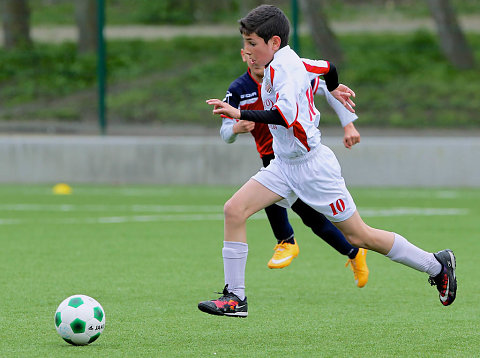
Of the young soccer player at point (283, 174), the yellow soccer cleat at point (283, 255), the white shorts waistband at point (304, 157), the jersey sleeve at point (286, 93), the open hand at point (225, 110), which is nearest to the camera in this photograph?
the open hand at point (225, 110)

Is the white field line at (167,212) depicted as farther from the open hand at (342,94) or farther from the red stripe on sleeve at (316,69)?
the red stripe on sleeve at (316,69)

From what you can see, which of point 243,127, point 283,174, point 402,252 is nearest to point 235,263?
point 283,174

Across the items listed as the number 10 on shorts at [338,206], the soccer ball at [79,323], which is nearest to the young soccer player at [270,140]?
the number 10 on shorts at [338,206]

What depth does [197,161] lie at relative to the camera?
14.4 metres

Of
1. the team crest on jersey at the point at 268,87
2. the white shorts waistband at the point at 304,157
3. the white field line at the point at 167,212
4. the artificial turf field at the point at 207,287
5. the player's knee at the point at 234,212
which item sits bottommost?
the white field line at the point at 167,212

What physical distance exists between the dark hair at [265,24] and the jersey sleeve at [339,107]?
0.57m

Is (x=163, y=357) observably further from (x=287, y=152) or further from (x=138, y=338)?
(x=287, y=152)

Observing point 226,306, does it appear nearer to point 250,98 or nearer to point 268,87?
point 268,87

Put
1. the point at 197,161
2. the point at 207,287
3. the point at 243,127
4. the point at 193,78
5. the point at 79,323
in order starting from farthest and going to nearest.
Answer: the point at 193,78
the point at 197,161
the point at 207,287
the point at 243,127
the point at 79,323

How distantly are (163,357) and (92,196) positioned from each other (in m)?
8.82

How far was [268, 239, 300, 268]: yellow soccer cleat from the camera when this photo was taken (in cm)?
698

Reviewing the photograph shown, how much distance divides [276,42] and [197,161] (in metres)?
8.89

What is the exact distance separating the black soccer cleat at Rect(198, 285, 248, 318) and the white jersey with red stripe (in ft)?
2.96

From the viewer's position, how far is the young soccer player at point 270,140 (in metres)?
5.99
